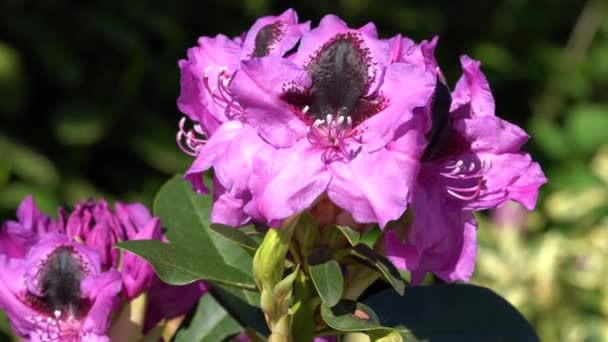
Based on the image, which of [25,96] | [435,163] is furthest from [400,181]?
[25,96]

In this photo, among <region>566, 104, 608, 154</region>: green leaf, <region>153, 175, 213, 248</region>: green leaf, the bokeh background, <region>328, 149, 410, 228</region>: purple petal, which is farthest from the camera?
<region>566, 104, 608, 154</region>: green leaf

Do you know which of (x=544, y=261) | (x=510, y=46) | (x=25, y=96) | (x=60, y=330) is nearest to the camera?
(x=60, y=330)

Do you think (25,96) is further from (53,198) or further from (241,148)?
(241,148)

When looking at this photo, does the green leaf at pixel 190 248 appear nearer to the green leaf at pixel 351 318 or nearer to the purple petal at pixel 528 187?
the green leaf at pixel 351 318

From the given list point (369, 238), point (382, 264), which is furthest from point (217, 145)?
point (369, 238)

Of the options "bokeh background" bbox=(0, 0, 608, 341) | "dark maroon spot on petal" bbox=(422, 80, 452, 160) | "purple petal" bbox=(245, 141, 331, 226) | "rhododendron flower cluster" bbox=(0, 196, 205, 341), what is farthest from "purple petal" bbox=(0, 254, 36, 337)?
"bokeh background" bbox=(0, 0, 608, 341)

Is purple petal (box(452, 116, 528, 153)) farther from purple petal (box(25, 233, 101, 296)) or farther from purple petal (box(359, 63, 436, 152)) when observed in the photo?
purple petal (box(25, 233, 101, 296))

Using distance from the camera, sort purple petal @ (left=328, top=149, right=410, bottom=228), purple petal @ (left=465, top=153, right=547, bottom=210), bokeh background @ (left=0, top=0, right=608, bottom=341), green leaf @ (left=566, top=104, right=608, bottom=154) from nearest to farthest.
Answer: purple petal @ (left=328, top=149, right=410, bottom=228), purple petal @ (left=465, top=153, right=547, bottom=210), bokeh background @ (left=0, top=0, right=608, bottom=341), green leaf @ (left=566, top=104, right=608, bottom=154)
